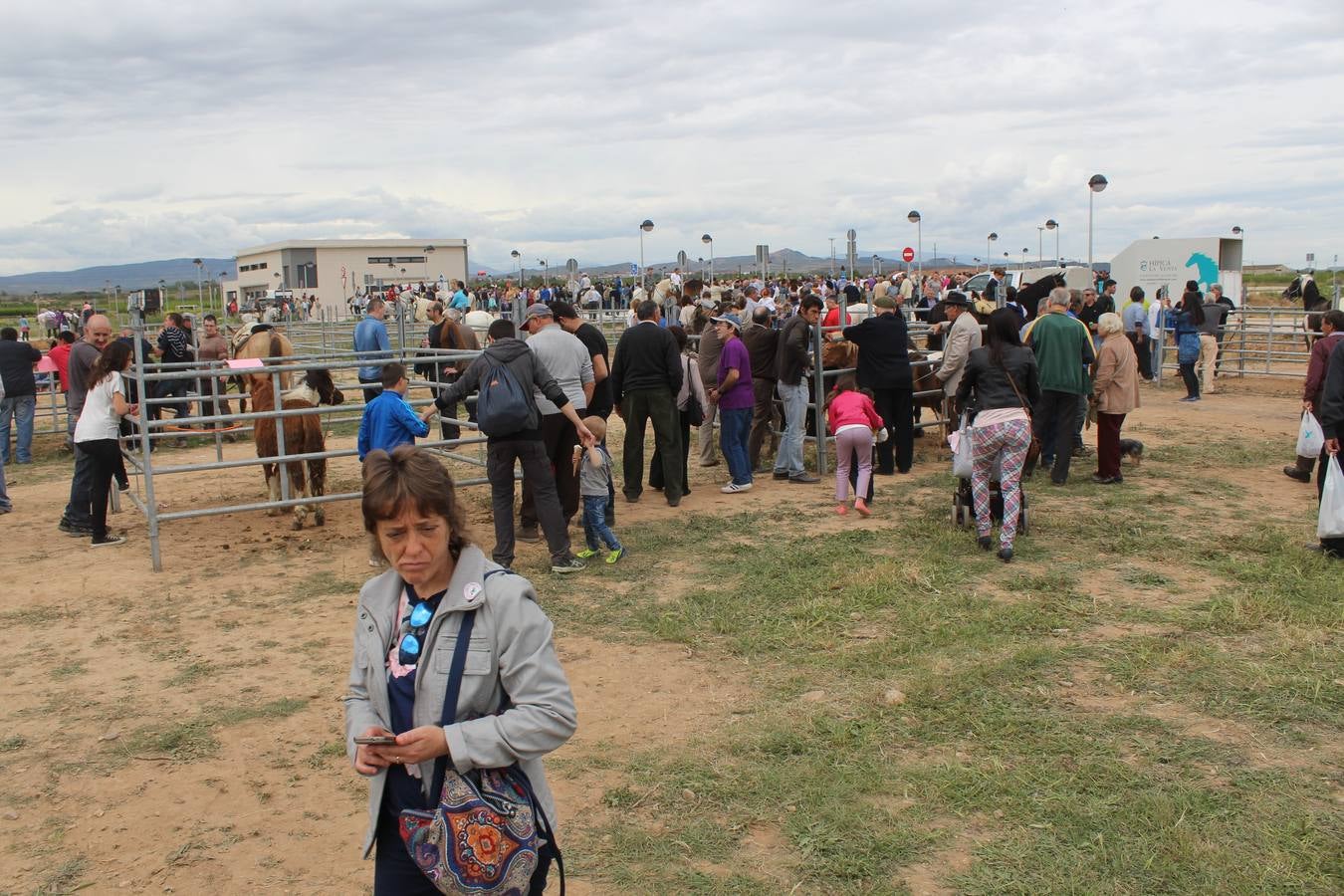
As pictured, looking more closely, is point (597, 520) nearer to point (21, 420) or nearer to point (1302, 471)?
point (1302, 471)

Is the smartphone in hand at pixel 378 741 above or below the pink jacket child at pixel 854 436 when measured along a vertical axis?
above

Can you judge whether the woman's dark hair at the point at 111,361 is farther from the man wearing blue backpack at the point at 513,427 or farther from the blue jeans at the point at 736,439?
the blue jeans at the point at 736,439

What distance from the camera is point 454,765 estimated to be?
246 cm

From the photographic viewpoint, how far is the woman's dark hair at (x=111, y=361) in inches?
359

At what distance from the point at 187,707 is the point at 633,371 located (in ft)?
17.1

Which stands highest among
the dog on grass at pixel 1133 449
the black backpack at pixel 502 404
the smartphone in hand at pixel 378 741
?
the black backpack at pixel 502 404

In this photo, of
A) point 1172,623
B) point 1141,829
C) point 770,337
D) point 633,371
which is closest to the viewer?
point 1141,829

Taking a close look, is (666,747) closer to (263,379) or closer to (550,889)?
(550,889)

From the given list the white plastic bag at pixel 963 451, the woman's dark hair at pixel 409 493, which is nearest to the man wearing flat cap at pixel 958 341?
the white plastic bag at pixel 963 451

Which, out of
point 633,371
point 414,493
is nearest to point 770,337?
point 633,371

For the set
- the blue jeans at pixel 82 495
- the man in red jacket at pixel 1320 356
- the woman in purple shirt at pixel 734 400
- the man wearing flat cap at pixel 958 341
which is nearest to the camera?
the man in red jacket at pixel 1320 356

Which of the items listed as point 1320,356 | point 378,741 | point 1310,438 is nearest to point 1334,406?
point 1310,438

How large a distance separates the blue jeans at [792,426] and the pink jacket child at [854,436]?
A: 1386 millimetres

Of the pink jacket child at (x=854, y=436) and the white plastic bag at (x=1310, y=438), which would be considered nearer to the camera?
the white plastic bag at (x=1310, y=438)
